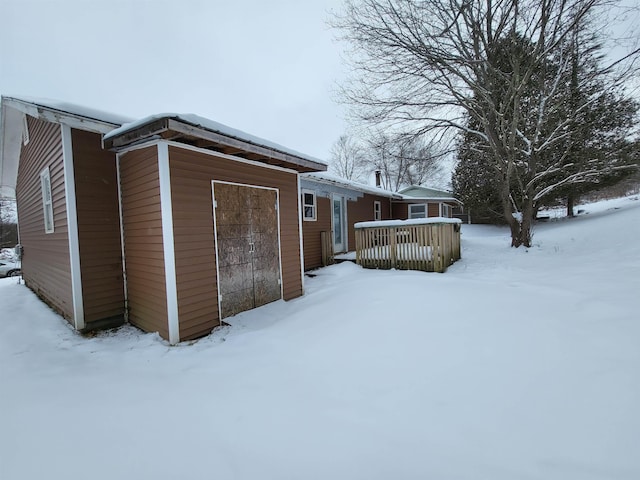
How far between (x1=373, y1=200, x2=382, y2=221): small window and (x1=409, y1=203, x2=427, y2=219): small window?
3131 millimetres

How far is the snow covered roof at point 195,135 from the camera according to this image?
3574 millimetres

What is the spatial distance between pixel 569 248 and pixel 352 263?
6960 millimetres

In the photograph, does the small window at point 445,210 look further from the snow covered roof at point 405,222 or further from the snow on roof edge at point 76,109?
the snow on roof edge at point 76,109

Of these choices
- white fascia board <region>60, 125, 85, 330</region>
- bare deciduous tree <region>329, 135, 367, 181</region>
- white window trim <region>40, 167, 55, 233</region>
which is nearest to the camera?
white fascia board <region>60, 125, 85, 330</region>

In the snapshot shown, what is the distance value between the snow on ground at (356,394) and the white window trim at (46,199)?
1.94 metres

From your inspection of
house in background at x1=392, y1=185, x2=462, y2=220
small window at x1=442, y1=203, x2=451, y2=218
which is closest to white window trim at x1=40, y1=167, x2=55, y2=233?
house in background at x1=392, y1=185, x2=462, y2=220

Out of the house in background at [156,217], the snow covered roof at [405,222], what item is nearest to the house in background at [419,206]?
the snow covered roof at [405,222]

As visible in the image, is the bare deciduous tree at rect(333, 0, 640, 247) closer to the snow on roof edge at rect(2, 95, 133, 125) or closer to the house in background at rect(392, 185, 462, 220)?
the house in background at rect(392, 185, 462, 220)

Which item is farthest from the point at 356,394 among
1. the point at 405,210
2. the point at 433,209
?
the point at 433,209

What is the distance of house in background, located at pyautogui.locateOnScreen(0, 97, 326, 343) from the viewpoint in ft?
13.2

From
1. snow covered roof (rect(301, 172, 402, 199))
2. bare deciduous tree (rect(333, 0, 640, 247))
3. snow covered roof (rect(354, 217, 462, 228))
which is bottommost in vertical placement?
snow covered roof (rect(354, 217, 462, 228))

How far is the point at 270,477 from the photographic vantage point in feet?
5.73

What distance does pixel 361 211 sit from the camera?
42.1 ft

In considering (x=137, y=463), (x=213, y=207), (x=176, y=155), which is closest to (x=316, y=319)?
(x=213, y=207)
